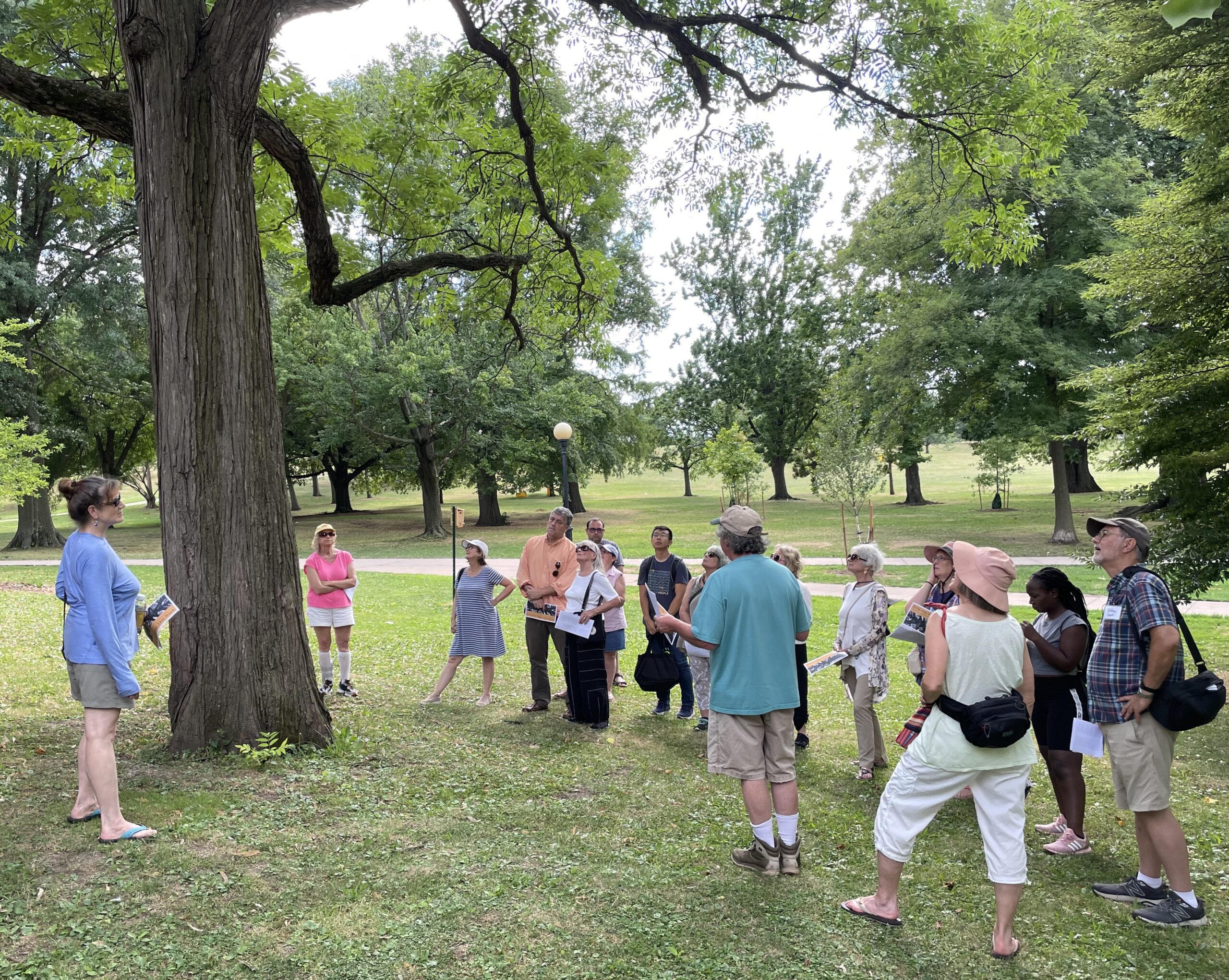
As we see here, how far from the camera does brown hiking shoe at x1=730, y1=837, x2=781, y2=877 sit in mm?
4656

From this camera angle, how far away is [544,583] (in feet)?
26.5

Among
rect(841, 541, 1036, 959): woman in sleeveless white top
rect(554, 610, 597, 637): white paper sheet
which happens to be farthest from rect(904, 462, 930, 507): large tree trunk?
rect(841, 541, 1036, 959): woman in sleeveless white top

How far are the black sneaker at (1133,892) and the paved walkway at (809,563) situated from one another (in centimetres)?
1069

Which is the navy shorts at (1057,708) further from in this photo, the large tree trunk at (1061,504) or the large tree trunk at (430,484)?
the large tree trunk at (430,484)

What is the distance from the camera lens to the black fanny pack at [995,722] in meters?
3.74

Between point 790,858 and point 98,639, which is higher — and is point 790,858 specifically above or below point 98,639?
below

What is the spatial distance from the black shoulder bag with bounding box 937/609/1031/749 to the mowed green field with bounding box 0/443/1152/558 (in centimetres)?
605

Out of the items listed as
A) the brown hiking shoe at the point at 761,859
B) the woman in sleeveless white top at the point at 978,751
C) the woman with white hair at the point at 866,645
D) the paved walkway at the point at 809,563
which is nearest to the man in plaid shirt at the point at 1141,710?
the woman in sleeveless white top at the point at 978,751

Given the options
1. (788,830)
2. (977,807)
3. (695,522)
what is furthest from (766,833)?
(695,522)

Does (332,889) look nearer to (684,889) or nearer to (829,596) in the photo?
(684,889)

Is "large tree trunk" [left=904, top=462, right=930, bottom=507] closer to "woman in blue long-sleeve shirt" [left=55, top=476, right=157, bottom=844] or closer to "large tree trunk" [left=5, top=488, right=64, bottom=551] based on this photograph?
"large tree trunk" [left=5, top=488, right=64, bottom=551]

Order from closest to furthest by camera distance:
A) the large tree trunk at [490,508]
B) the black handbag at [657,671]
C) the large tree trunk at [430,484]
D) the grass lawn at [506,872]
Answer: the grass lawn at [506,872]
the black handbag at [657,671]
the large tree trunk at [430,484]
the large tree trunk at [490,508]

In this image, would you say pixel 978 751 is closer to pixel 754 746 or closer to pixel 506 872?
pixel 754 746

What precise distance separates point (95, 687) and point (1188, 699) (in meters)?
5.54
